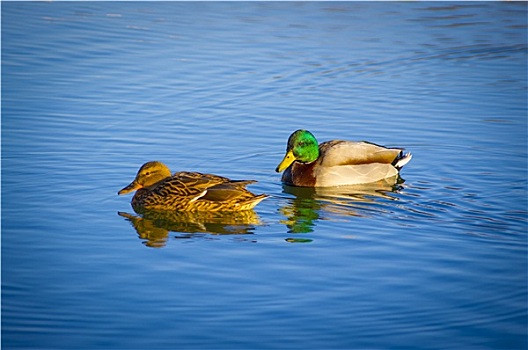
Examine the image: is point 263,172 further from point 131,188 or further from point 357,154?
point 131,188

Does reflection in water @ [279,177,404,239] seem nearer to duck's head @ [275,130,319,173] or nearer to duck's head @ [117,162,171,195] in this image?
duck's head @ [275,130,319,173]

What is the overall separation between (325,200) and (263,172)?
1000 millimetres

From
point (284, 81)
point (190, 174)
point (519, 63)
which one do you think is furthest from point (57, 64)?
point (519, 63)

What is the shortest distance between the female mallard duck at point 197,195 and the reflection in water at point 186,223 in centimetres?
7

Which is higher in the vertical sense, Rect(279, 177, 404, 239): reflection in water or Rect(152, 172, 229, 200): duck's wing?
Rect(152, 172, 229, 200): duck's wing

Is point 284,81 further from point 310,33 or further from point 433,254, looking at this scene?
point 433,254

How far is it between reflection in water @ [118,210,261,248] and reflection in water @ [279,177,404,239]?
16.4 inches

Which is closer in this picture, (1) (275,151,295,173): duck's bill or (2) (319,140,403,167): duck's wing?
(1) (275,151,295,173): duck's bill

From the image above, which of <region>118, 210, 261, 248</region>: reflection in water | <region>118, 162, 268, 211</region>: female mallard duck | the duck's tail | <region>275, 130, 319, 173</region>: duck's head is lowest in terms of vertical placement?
<region>118, 210, 261, 248</region>: reflection in water

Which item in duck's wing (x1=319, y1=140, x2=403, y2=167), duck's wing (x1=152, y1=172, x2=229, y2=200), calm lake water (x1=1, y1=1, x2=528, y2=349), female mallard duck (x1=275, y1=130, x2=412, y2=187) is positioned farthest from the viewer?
duck's wing (x1=319, y1=140, x2=403, y2=167)

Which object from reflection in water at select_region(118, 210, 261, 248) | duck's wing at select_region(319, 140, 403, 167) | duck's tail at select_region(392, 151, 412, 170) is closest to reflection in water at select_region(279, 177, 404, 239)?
duck's tail at select_region(392, 151, 412, 170)

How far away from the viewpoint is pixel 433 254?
27.7 feet

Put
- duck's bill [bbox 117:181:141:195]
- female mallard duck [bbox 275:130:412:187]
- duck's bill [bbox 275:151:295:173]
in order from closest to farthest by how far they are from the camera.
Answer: duck's bill [bbox 117:181:141:195], duck's bill [bbox 275:151:295:173], female mallard duck [bbox 275:130:412:187]

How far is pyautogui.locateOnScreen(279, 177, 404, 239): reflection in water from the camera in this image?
31.5ft
